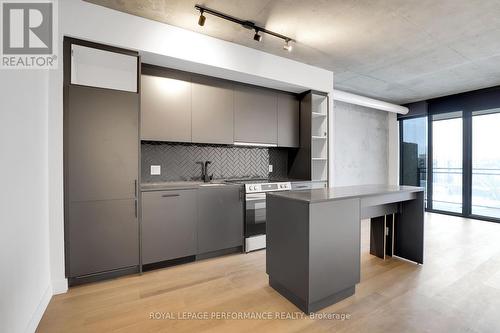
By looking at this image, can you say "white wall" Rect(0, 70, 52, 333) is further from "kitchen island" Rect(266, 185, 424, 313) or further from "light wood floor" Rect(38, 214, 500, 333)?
"kitchen island" Rect(266, 185, 424, 313)

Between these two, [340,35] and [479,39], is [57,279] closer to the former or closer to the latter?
[340,35]

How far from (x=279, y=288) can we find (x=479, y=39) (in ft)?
12.6

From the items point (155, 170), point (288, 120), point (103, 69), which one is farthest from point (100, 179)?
point (288, 120)

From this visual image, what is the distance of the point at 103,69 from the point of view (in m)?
2.92

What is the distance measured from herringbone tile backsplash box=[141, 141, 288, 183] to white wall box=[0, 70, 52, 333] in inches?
47.4

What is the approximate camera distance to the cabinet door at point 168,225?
2602mm

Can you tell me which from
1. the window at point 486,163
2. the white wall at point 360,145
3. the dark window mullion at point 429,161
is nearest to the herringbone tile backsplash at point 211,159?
the white wall at point 360,145

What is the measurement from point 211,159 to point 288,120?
4.71 feet

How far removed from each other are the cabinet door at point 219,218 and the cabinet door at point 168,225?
4.2 inches

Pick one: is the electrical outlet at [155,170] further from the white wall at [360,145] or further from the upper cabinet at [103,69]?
the white wall at [360,145]

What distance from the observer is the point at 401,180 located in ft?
20.9

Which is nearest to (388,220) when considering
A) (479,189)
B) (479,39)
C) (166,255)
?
(479,39)

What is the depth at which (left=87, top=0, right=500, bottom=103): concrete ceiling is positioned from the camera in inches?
91.4

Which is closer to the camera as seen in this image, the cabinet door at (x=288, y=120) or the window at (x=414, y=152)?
the cabinet door at (x=288, y=120)
